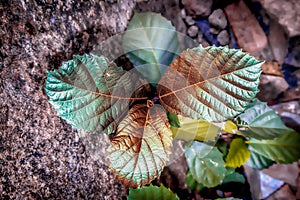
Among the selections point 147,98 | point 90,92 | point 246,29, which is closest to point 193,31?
point 246,29

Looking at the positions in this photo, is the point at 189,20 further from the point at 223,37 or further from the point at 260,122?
the point at 260,122

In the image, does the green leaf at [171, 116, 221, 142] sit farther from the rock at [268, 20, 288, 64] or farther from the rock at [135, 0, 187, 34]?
the rock at [268, 20, 288, 64]

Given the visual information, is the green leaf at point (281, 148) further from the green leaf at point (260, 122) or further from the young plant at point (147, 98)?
the young plant at point (147, 98)

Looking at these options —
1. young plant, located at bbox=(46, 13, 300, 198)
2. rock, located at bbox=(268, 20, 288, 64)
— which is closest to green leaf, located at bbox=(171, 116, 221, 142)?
young plant, located at bbox=(46, 13, 300, 198)

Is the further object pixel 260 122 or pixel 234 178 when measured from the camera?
pixel 234 178

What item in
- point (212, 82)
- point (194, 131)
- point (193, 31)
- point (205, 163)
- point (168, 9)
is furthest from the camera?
point (193, 31)

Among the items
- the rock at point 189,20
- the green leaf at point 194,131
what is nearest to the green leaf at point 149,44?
the green leaf at point 194,131

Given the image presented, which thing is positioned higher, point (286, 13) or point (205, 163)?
point (286, 13)
